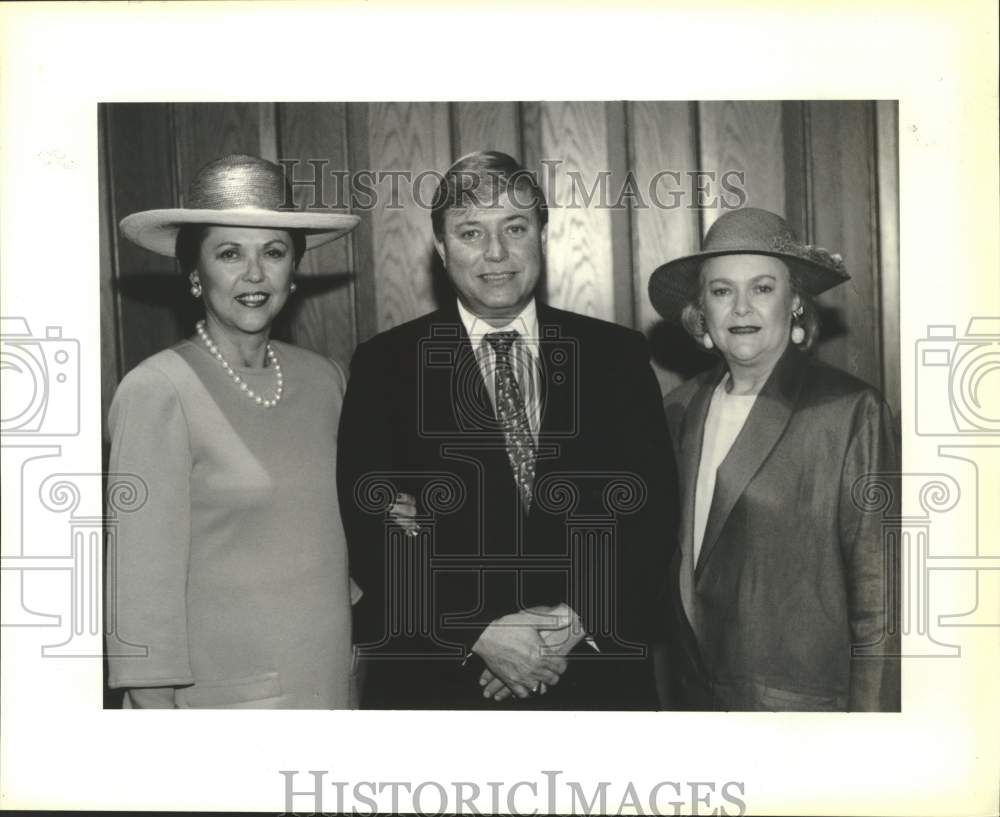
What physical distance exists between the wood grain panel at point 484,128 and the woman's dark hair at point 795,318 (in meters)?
0.38

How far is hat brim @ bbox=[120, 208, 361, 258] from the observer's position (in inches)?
80.6

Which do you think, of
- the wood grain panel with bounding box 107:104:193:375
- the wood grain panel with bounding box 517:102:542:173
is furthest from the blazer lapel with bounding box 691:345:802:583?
the wood grain panel with bounding box 107:104:193:375

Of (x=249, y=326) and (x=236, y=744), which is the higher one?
(x=249, y=326)

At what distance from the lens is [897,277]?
208cm

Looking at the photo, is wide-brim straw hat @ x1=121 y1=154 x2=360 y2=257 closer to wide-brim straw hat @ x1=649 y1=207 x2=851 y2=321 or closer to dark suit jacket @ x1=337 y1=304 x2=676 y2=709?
dark suit jacket @ x1=337 y1=304 x2=676 y2=709

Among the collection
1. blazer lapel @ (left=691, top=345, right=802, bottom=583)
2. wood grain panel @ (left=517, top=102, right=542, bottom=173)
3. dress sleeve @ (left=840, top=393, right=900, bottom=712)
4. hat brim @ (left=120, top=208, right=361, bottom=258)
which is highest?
wood grain panel @ (left=517, top=102, right=542, bottom=173)

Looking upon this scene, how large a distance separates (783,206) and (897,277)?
0.22 m

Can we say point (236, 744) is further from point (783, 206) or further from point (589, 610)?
Answer: point (783, 206)

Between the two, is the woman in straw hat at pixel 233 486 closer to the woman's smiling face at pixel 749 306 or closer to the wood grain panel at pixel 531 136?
the wood grain panel at pixel 531 136

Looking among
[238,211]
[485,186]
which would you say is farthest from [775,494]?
[238,211]

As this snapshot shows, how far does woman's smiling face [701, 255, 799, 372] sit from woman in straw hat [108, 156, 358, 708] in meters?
0.63

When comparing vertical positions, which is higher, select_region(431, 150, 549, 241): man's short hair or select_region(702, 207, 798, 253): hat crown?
select_region(431, 150, 549, 241): man's short hair

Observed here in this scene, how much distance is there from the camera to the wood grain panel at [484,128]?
6.82 feet

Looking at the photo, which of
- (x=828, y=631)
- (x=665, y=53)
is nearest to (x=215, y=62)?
(x=665, y=53)
